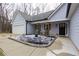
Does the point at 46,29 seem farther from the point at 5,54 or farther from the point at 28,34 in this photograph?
the point at 5,54

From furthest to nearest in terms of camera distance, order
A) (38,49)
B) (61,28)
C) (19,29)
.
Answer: (19,29) < (61,28) < (38,49)

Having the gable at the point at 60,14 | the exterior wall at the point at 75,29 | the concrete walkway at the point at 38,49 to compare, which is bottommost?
the concrete walkway at the point at 38,49

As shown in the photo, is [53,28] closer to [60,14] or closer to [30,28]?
[60,14]

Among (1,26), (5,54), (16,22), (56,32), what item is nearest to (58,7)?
(56,32)

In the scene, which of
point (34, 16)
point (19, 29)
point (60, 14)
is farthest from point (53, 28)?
point (19, 29)

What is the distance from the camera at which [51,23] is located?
2504 millimetres

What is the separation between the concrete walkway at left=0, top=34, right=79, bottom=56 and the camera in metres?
2.35

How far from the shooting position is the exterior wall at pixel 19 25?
2.50m

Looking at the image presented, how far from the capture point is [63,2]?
2318 mm

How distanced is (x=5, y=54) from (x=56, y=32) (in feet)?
3.70

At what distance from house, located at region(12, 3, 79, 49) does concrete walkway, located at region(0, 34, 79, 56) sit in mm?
167

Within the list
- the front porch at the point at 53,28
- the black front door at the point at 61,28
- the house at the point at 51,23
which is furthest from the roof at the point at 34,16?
the black front door at the point at 61,28

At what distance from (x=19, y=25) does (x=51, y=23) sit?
27.4 inches

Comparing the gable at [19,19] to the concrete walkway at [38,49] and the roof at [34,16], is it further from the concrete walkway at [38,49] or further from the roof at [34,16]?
the concrete walkway at [38,49]
